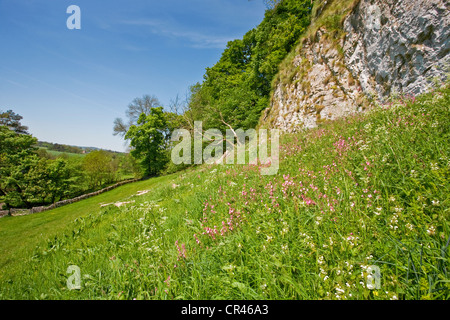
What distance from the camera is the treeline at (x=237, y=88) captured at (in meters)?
20.4

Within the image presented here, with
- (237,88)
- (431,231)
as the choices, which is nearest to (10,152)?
(237,88)

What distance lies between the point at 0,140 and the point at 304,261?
46.2 meters

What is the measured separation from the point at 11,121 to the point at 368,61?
55.9 metres

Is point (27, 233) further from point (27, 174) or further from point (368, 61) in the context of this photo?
point (368, 61)

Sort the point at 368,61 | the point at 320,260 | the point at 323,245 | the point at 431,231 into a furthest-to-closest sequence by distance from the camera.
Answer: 1. the point at 368,61
2. the point at 323,245
3. the point at 320,260
4. the point at 431,231

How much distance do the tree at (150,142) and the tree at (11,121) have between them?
772 inches

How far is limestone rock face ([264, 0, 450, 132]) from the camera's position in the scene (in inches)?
265

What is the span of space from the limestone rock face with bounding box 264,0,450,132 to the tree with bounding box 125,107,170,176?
1181 inches

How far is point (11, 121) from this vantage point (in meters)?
35.1

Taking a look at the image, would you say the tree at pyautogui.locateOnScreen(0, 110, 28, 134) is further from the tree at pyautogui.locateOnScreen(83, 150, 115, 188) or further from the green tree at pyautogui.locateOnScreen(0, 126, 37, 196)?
the tree at pyautogui.locateOnScreen(83, 150, 115, 188)

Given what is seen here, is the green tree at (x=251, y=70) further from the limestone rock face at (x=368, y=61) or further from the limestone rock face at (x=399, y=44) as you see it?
the limestone rock face at (x=399, y=44)

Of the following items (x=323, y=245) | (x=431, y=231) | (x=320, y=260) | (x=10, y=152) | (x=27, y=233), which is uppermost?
(x=10, y=152)

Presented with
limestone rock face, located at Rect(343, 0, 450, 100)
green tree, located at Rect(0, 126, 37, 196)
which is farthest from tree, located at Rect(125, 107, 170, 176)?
limestone rock face, located at Rect(343, 0, 450, 100)
